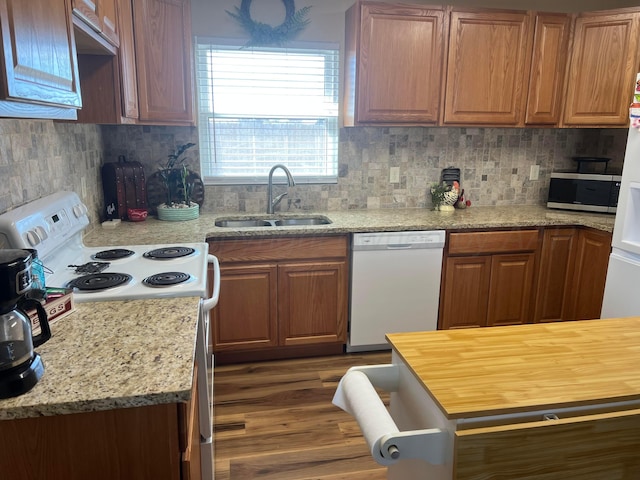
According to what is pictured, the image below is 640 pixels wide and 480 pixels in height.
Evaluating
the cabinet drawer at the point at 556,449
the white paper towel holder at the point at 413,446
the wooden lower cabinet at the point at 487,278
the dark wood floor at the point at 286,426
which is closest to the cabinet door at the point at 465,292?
the wooden lower cabinet at the point at 487,278

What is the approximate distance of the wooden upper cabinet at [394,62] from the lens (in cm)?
301

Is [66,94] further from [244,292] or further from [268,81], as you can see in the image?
[268,81]

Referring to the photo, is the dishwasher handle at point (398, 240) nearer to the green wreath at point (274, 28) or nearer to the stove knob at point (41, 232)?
the green wreath at point (274, 28)

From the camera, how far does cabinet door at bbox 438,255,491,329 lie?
3.16 meters

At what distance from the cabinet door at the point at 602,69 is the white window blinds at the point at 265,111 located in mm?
1658

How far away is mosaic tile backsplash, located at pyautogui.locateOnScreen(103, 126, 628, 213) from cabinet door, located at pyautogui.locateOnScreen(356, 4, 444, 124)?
338mm

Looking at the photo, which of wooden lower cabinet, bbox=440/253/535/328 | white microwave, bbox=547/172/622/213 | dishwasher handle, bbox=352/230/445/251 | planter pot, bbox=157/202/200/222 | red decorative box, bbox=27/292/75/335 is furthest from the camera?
white microwave, bbox=547/172/622/213

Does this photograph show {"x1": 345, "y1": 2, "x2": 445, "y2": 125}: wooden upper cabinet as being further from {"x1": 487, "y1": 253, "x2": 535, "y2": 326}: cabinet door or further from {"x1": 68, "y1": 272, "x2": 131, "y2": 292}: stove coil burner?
{"x1": 68, "y1": 272, "x2": 131, "y2": 292}: stove coil burner

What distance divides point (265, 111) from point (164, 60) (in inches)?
31.2

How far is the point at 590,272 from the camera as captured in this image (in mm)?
3193

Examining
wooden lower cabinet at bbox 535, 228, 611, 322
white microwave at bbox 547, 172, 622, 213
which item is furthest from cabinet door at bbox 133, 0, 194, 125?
white microwave at bbox 547, 172, 622, 213

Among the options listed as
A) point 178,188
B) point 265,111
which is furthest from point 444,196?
point 178,188

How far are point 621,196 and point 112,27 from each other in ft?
9.12

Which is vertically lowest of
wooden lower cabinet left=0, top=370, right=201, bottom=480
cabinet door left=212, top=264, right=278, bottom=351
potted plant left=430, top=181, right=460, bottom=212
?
cabinet door left=212, top=264, right=278, bottom=351
